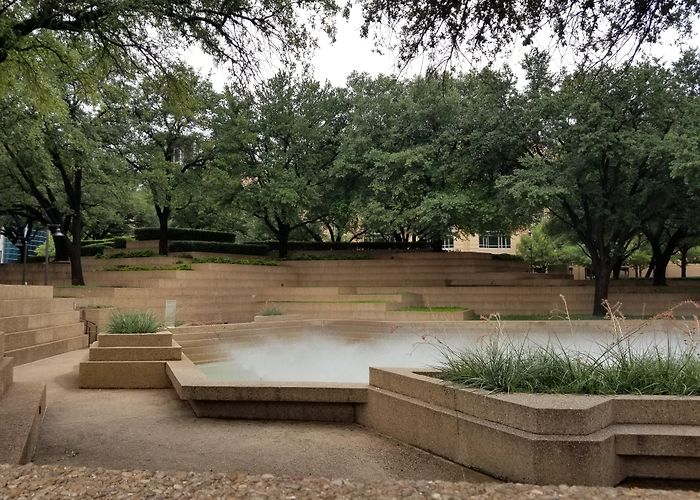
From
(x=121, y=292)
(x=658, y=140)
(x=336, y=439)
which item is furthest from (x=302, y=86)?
(x=336, y=439)

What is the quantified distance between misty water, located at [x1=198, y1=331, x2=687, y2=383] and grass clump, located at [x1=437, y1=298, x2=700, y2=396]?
138 inches

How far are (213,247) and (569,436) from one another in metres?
23.5

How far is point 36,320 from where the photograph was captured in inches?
452

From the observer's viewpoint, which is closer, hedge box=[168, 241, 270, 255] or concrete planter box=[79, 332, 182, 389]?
concrete planter box=[79, 332, 182, 389]

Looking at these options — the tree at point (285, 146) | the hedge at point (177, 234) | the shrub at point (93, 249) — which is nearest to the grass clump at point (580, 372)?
the tree at point (285, 146)

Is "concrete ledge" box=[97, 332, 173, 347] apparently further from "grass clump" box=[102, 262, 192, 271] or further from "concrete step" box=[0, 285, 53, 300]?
"grass clump" box=[102, 262, 192, 271]

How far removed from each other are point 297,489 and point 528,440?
1717mm

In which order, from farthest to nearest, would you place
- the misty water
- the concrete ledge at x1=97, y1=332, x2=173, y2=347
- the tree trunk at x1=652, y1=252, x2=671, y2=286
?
1. the tree trunk at x1=652, y1=252, x2=671, y2=286
2. the misty water
3. the concrete ledge at x1=97, y1=332, x2=173, y2=347

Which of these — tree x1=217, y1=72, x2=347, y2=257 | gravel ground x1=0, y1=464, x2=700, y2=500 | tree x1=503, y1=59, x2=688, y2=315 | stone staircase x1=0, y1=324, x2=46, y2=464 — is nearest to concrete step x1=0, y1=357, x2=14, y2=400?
stone staircase x1=0, y1=324, x2=46, y2=464

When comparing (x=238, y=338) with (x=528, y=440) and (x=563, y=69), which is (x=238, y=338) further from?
(x=528, y=440)

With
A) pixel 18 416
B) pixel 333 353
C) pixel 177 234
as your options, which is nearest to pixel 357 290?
pixel 333 353

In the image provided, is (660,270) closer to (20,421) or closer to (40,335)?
(40,335)

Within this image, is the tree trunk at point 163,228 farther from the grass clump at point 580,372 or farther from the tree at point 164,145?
the grass clump at point 580,372

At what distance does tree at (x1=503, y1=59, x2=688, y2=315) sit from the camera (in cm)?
1653
